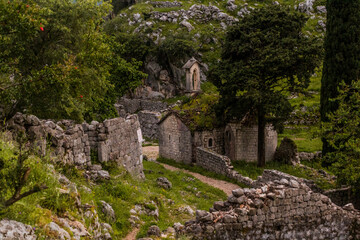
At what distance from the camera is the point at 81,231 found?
709cm

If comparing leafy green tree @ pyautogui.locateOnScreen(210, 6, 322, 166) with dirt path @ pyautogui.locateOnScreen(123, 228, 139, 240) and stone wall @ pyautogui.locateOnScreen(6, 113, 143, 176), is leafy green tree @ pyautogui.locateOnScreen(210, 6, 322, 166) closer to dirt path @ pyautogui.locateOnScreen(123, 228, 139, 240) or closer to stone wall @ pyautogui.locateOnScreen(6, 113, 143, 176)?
stone wall @ pyautogui.locateOnScreen(6, 113, 143, 176)

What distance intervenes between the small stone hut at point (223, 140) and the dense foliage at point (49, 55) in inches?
358

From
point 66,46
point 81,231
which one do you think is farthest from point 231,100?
point 81,231

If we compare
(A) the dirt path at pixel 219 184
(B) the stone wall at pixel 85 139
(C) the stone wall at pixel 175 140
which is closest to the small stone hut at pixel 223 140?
(C) the stone wall at pixel 175 140

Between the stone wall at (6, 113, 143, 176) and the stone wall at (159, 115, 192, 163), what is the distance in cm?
1069

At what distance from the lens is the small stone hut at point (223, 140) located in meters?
26.8

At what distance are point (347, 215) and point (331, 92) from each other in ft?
48.4

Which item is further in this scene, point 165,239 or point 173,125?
point 173,125

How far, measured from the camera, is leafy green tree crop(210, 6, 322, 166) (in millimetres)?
21812

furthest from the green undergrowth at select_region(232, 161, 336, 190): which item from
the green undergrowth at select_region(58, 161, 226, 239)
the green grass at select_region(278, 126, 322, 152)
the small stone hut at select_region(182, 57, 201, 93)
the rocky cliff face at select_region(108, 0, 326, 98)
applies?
the rocky cliff face at select_region(108, 0, 326, 98)

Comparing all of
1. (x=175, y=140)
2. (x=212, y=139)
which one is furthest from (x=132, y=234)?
(x=175, y=140)

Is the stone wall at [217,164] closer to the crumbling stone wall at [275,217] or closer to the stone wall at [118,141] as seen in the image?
the stone wall at [118,141]

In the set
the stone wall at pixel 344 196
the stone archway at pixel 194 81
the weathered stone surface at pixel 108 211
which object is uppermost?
the stone archway at pixel 194 81

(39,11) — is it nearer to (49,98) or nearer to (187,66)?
(49,98)
